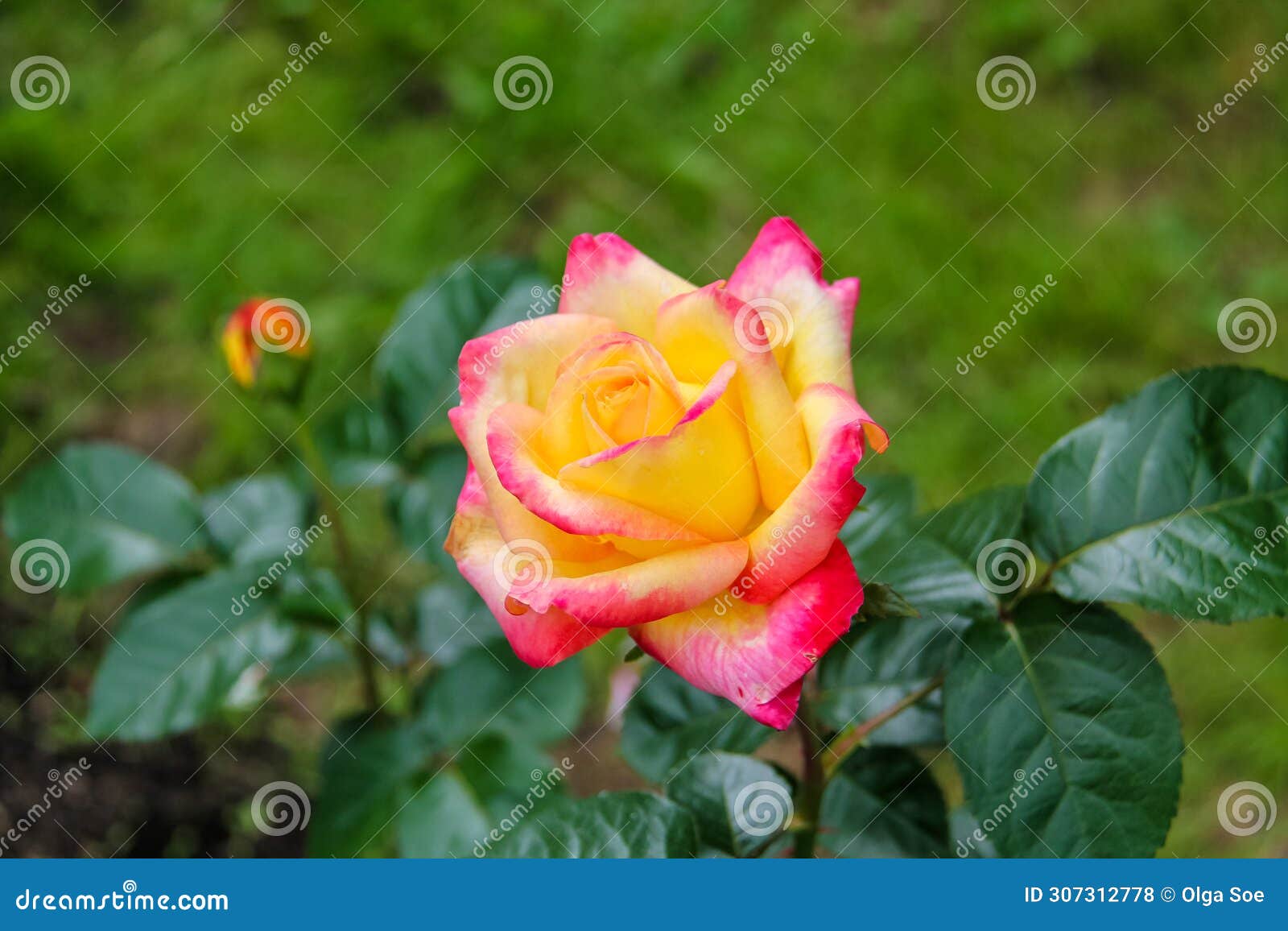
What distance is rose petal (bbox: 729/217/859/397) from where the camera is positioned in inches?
24.3

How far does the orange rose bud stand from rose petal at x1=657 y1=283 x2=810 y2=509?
591 millimetres

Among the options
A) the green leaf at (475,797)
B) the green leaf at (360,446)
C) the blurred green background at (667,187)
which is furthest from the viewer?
the blurred green background at (667,187)

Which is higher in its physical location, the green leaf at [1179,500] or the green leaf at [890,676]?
the green leaf at [1179,500]

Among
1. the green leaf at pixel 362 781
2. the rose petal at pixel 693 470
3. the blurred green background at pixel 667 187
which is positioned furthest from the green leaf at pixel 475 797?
the blurred green background at pixel 667 187

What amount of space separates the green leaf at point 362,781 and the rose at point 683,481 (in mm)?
483

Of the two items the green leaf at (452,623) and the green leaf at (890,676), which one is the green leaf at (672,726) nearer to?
the green leaf at (890,676)

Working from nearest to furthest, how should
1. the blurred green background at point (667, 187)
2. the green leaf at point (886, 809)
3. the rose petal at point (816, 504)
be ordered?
the rose petal at point (816, 504)
the green leaf at point (886, 809)
the blurred green background at point (667, 187)

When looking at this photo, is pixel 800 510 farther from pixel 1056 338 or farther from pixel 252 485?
pixel 1056 338

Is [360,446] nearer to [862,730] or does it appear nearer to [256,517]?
[256,517]

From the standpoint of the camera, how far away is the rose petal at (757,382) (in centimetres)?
58

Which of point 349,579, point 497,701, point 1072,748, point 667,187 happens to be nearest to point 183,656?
point 349,579

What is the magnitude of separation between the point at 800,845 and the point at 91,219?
6.14ft

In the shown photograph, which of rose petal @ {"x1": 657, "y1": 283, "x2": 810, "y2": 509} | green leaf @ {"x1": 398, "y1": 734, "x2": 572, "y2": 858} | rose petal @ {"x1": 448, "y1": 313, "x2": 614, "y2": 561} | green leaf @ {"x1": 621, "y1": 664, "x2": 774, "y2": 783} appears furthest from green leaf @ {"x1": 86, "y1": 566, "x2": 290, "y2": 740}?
rose petal @ {"x1": 657, "y1": 283, "x2": 810, "y2": 509}

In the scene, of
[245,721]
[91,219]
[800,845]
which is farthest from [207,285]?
[800,845]
